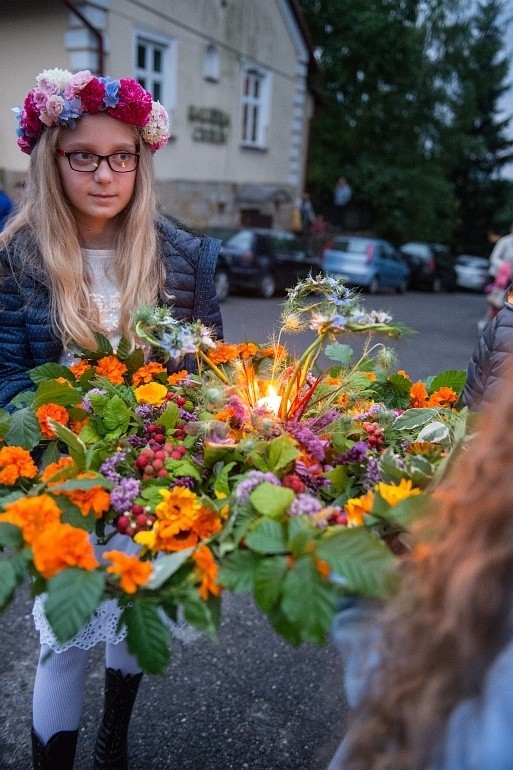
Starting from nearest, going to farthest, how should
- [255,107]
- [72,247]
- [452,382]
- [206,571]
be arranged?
[206,571] < [452,382] < [72,247] < [255,107]

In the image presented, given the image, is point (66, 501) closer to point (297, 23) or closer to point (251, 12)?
point (251, 12)

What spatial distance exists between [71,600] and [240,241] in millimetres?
10161

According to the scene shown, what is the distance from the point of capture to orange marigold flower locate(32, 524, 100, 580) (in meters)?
0.96

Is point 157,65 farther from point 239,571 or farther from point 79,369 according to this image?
point 239,571

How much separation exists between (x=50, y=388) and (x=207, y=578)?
26.5 inches

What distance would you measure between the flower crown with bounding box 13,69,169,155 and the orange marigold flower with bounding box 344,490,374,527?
1220 millimetres

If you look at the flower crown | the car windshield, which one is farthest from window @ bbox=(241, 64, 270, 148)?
the flower crown

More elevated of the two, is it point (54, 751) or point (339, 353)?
point (339, 353)

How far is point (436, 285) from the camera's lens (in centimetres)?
1888

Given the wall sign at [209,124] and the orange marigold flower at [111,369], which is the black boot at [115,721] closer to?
the orange marigold flower at [111,369]

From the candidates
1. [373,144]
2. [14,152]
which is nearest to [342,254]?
[14,152]

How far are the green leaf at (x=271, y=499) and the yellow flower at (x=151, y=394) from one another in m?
0.48

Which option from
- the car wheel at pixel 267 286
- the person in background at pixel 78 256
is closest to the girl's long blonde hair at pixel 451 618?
the person in background at pixel 78 256

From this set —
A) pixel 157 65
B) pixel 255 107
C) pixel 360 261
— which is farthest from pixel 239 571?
pixel 255 107
